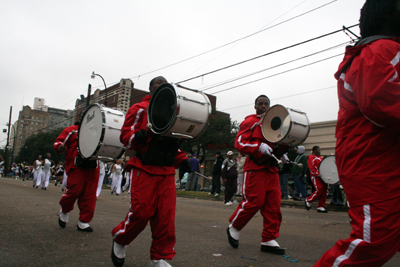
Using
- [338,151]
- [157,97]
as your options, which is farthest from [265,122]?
[338,151]

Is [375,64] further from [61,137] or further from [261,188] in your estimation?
[61,137]

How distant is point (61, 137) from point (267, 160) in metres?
3.82

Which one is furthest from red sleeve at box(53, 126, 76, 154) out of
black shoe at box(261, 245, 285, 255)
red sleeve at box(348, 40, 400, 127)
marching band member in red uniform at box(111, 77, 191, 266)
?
red sleeve at box(348, 40, 400, 127)

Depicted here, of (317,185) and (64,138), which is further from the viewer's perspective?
(317,185)

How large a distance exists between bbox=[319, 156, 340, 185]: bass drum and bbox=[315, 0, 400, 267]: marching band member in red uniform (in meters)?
7.99

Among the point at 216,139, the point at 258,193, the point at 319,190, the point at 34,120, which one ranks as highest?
the point at 34,120

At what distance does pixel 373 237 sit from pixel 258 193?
2453 millimetres

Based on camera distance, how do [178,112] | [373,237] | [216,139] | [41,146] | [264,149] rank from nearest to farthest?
[373,237]
[178,112]
[264,149]
[216,139]
[41,146]

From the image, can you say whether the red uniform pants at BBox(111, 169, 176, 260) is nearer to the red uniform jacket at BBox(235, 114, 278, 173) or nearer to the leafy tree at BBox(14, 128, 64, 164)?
the red uniform jacket at BBox(235, 114, 278, 173)

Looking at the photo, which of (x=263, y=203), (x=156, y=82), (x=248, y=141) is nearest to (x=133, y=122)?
(x=156, y=82)

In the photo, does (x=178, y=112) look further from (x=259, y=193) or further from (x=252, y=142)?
(x=259, y=193)

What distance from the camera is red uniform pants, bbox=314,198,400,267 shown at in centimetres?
176

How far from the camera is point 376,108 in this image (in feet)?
5.85

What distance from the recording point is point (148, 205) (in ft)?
10.3
